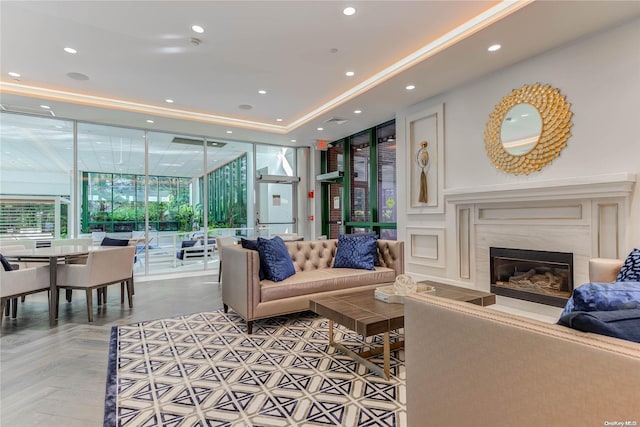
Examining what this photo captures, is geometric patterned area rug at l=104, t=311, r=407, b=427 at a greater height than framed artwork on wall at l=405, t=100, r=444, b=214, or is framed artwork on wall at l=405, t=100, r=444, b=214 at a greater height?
framed artwork on wall at l=405, t=100, r=444, b=214

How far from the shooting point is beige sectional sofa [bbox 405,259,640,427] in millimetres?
750

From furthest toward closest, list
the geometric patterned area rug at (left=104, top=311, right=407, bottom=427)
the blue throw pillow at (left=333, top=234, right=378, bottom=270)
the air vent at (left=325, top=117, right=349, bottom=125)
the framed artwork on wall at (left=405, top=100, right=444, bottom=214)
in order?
the air vent at (left=325, top=117, right=349, bottom=125) → the framed artwork on wall at (left=405, top=100, right=444, bottom=214) → the blue throw pillow at (left=333, top=234, right=378, bottom=270) → the geometric patterned area rug at (left=104, top=311, right=407, bottom=427)

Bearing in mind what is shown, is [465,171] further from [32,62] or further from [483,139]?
[32,62]

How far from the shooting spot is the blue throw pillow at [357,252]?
380 cm

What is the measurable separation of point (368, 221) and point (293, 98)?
2.83m

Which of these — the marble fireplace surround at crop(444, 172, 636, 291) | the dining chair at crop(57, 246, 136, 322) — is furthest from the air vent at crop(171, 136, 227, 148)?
the marble fireplace surround at crop(444, 172, 636, 291)

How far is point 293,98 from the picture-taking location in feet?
16.7

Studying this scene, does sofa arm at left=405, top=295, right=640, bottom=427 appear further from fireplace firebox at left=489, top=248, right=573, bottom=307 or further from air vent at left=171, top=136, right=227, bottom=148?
air vent at left=171, top=136, right=227, bottom=148

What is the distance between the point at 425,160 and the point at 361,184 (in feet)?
6.78

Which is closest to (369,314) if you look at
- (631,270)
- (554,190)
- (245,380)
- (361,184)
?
(245,380)

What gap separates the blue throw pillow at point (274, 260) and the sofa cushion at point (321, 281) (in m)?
0.07

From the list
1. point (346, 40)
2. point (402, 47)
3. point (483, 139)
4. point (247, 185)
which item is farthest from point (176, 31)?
point (247, 185)

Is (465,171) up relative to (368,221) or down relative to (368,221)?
up

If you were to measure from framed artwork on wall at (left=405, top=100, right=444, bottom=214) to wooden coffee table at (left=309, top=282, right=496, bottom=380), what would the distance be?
6.95ft
